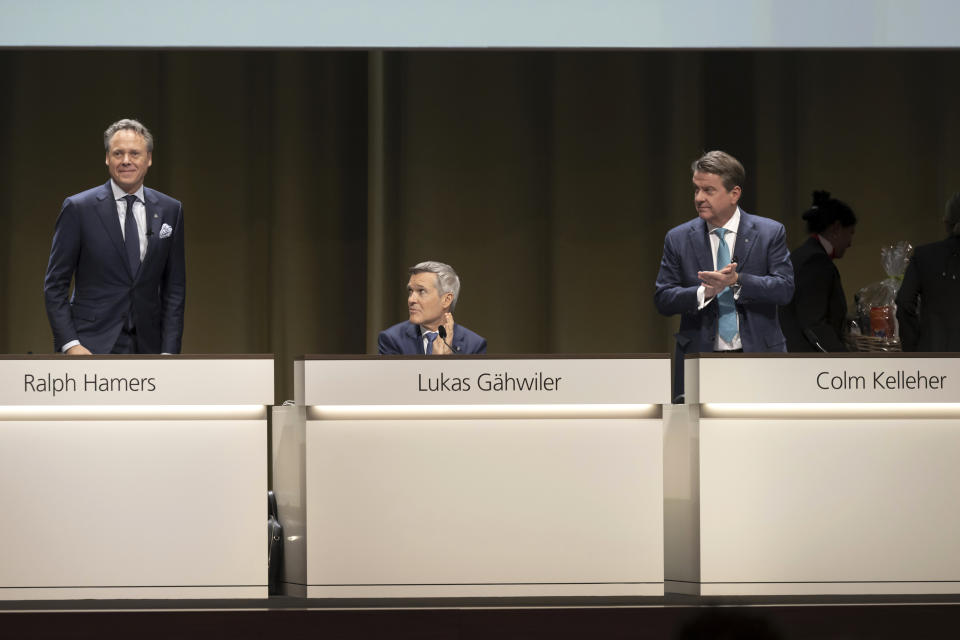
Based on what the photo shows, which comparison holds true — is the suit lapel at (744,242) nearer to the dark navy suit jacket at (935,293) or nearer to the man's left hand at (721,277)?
the man's left hand at (721,277)

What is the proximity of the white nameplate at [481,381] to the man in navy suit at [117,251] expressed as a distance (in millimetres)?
740

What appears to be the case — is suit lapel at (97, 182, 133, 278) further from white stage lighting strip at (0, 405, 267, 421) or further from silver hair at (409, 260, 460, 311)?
silver hair at (409, 260, 460, 311)

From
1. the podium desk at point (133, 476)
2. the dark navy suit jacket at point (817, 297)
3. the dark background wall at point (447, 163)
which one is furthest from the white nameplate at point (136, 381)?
the dark background wall at point (447, 163)

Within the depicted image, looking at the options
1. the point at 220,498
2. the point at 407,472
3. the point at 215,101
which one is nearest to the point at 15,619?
the point at 220,498

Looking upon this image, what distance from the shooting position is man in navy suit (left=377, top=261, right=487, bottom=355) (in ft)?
10.6

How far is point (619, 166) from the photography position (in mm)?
5355

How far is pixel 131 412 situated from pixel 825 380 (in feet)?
4.83

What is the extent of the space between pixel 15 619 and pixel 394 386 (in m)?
0.88

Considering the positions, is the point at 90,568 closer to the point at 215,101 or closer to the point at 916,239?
the point at 215,101

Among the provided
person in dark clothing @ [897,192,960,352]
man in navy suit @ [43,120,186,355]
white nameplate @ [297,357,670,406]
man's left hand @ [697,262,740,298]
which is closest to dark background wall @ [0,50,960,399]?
person in dark clothing @ [897,192,960,352]

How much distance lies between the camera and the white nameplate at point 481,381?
2383 mm

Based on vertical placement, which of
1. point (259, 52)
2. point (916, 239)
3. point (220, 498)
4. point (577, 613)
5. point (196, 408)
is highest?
point (259, 52)

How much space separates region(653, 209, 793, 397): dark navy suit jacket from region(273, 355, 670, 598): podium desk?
18.9 inches

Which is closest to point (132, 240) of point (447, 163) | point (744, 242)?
point (744, 242)
